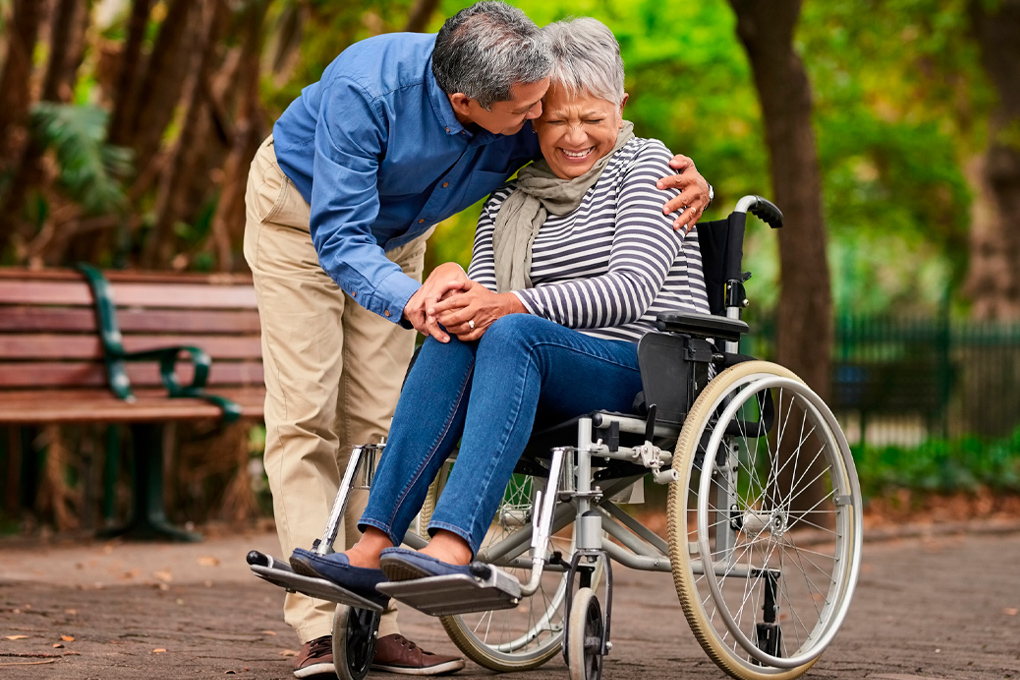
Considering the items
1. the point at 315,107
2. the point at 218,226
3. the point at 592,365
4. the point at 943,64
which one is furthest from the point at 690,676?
the point at 943,64

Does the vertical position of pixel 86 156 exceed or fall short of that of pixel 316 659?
it exceeds it

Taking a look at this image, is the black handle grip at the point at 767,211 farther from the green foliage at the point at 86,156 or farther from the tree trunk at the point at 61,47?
the tree trunk at the point at 61,47

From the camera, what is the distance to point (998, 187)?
599 inches

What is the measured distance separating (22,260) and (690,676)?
516cm

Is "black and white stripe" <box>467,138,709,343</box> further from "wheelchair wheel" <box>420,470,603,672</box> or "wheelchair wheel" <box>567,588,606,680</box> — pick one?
"wheelchair wheel" <box>567,588,606,680</box>

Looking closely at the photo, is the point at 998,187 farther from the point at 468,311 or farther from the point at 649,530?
the point at 468,311

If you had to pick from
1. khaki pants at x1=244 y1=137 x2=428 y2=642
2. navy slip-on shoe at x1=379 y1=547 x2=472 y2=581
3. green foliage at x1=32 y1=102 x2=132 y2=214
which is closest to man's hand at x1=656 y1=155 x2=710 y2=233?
khaki pants at x1=244 y1=137 x2=428 y2=642

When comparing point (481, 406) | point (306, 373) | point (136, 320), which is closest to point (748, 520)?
point (481, 406)

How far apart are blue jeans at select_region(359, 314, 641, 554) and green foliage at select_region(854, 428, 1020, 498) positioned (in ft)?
22.0

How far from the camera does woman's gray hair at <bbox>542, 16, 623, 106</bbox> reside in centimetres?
312

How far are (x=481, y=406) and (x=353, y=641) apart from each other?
76cm

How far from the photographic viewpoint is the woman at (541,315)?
8.87ft

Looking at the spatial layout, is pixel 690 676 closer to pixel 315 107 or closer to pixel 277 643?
pixel 277 643

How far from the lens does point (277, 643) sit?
3.81 meters
